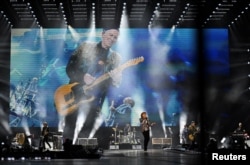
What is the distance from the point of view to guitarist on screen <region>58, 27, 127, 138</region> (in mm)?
20766

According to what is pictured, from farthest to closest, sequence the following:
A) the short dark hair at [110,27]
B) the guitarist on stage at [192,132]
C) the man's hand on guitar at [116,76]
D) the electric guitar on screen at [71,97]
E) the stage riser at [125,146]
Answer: the short dark hair at [110,27] < the man's hand on guitar at [116,76] < the electric guitar on screen at [71,97] < the stage riser at [125,146] < the guitarist on stage at [192,132]

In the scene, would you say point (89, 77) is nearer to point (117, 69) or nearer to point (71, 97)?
point (71, 97)

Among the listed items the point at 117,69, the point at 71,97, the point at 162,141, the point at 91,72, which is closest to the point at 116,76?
the point at 117,69

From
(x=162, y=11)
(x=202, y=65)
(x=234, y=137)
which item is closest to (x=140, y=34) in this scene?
(x=162, y=11)

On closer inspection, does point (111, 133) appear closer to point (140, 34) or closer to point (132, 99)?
point (132, 99)

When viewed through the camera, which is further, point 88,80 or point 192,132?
point 88,80

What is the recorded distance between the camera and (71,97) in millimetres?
20828

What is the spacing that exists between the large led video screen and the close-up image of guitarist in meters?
0.21

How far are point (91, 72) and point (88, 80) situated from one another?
0.40 m

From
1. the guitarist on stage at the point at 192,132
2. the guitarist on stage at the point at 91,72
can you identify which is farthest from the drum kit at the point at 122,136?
the guitarist on stage at the point at 192,132

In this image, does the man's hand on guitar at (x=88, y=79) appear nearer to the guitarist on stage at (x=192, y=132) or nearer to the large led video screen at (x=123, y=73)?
the large led video screen at (x=123, y=73)

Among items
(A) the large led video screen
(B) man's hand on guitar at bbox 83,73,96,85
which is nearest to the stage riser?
(A) the large led video screen

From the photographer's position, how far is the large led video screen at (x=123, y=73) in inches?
813

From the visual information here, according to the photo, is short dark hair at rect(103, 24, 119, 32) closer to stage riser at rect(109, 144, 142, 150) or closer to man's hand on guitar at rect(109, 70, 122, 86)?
man's hand on guitar at rect(109, 70, 122, 86)
